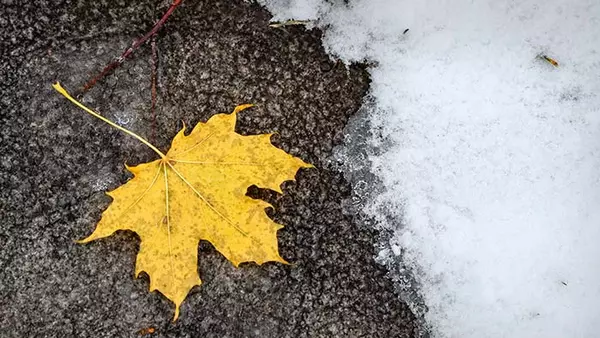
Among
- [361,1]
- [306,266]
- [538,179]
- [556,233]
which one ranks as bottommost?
[306,266]

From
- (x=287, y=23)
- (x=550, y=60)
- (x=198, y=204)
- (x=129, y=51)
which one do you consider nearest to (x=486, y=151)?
(x=550, y=60)

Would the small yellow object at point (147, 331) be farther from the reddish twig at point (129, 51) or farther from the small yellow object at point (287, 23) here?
the small yellow object at point (287, 23)

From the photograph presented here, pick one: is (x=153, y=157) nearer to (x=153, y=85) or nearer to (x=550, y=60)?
(x=153, y=85)

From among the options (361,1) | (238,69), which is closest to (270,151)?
(238,69)

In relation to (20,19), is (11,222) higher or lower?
lower

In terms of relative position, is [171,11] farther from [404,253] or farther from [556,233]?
[556,233]

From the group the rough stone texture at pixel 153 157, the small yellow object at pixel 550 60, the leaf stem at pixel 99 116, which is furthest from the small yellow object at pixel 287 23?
the small yellow object at pixel 550 60
